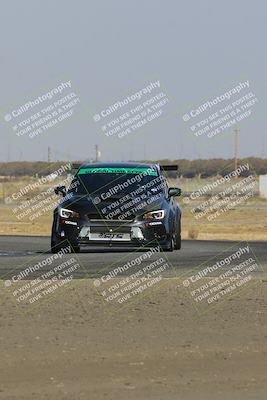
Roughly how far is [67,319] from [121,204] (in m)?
10.1

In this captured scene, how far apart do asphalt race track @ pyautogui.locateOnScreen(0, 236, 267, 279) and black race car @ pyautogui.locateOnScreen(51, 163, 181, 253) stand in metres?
0.32

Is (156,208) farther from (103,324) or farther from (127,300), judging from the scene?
(103,324)

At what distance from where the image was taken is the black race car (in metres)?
21.8

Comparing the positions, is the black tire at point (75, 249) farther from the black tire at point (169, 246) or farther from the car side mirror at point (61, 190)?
the black tire at point (169, 246)

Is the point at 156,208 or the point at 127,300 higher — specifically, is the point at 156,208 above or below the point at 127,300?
below

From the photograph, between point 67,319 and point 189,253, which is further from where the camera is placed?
point 189,253

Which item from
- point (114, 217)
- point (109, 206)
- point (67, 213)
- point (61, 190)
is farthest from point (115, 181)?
point (67, 213)

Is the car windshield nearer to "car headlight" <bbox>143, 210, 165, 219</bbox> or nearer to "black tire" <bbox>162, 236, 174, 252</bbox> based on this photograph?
"car headlight" <bbox>143, 210, 165, 219</bbox>

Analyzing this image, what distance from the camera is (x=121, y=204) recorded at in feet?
71.8

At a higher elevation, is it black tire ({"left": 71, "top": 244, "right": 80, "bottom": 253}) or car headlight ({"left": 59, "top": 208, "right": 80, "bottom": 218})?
car headlight ({"left": 59, "top": 208, "right": 80, "bottom": 218})

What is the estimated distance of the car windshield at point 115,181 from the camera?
22.6 metres

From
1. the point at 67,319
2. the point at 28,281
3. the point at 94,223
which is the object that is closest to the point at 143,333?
the point at 67,319

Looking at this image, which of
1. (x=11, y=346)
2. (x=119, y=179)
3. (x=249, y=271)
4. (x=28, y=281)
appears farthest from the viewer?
(x=119, y=179)

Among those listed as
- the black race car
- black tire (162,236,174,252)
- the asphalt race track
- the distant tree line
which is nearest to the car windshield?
the black race car
